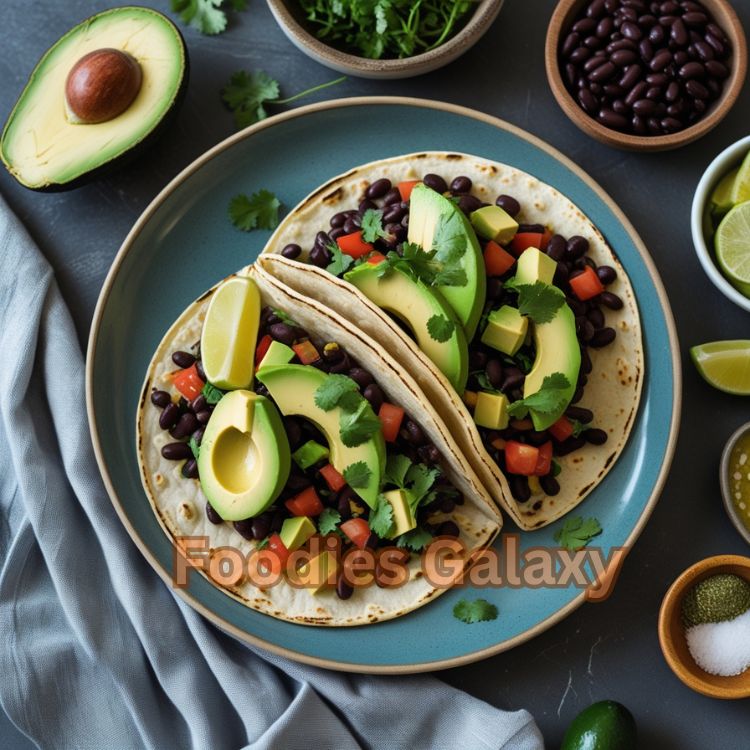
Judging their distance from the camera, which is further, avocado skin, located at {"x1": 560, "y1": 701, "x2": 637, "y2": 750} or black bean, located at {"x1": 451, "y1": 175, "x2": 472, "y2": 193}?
black bean, located at {"x1": 451, "y1": 175, "x2": 472, "y2": 193}

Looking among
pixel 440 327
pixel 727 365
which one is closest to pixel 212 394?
pixel 440 327

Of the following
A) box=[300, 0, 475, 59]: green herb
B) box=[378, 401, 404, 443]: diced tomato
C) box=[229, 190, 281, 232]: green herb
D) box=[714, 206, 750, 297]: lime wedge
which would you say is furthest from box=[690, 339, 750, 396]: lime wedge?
box=[229, 190, 281, 232]: green herb

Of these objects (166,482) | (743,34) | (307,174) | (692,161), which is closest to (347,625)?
(166,482)

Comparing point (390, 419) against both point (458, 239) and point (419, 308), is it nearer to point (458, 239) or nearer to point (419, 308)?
point (419, 308)

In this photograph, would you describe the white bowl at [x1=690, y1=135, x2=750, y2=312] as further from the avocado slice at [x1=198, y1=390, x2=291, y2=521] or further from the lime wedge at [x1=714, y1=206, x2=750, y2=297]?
the avocado slice at [x1=198, y1=390, x2=291, y2=521]

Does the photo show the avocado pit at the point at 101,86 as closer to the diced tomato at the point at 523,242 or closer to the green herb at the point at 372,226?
the green herb at the point at 372,226

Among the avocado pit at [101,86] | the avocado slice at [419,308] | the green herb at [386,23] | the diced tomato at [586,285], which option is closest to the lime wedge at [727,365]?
the diced tomato at [586,285]

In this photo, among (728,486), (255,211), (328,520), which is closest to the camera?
(328,520)
